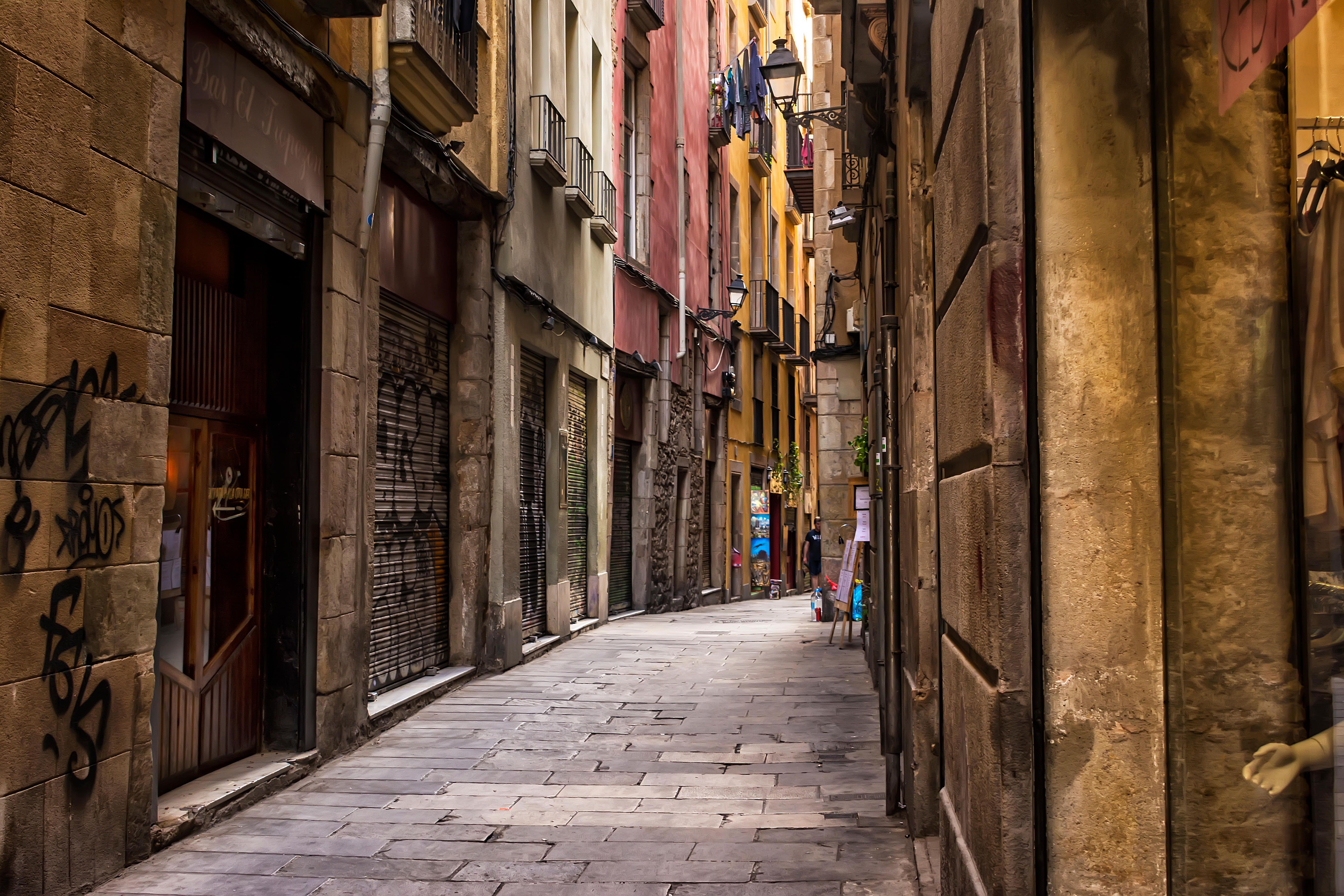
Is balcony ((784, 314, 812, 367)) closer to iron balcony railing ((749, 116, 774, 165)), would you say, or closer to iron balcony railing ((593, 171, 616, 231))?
iron balcony railing ((749, 116, 774, 165))

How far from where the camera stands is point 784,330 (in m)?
29.2

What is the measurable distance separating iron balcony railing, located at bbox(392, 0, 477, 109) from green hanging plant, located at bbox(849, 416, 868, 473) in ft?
17.4

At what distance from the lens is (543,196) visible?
497 inches

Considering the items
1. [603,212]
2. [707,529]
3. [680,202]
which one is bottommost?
[707,529]

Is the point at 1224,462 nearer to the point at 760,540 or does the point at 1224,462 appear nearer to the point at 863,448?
the point at 863,448

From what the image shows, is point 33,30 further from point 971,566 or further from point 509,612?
point 509,612

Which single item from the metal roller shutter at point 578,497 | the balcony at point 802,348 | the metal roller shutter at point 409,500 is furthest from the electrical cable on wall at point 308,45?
the balcony at point 802,348

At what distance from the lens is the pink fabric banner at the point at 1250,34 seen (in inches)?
89.7

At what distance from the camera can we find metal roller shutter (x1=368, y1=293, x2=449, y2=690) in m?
8.88

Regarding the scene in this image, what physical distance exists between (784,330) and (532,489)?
57.1 ft

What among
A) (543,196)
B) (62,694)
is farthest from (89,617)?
(543,196)

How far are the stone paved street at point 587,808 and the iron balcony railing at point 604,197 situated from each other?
695 cm

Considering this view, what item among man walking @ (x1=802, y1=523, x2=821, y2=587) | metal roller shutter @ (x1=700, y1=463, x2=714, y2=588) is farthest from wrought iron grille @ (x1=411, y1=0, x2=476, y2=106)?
man walking @ (x1=802, y1=523, x2=821, y2=587)

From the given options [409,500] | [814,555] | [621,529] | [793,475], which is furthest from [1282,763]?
[793,475]
